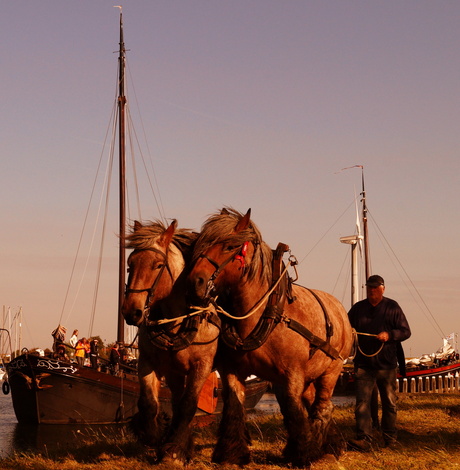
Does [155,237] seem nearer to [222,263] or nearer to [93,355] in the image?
[222,263]

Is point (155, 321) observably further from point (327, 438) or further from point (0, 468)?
point (0, 468)

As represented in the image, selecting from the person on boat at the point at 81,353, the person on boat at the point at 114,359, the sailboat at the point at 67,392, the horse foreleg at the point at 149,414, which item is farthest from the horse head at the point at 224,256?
the person on boat at the point at 81,353

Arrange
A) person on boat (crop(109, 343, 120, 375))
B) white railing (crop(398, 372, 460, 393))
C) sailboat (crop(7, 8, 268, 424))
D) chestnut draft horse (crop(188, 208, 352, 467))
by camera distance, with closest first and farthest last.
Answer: chestnut draft horse (crop(188, 208, 352, 467)), sailboat (crop(7, 8, 268, 424)), person on boat (crop(109, 343, 120, 375)), white railing (crop(398, 372, 460, 393))

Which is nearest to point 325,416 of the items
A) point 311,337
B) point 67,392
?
point 311,337

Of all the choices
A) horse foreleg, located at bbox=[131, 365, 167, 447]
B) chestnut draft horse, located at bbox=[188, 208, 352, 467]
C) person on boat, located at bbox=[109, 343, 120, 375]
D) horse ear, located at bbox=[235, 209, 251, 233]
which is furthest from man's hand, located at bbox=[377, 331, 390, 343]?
person on boat, located at bbox=[109, 343, 120, 375]

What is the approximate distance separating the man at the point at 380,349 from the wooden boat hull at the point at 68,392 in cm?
1688

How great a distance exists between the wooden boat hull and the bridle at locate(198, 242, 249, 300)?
1970cm

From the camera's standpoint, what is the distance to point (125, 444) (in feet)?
35.3

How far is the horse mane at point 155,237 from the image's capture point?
8412 millimetres

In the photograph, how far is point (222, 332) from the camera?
8.52 meters

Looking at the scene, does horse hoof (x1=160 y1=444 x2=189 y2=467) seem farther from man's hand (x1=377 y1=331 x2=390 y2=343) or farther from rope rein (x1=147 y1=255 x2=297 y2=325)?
man's hand (x1=377 y1=331 x2=390 y2=343)

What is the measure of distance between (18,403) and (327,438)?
2284cm

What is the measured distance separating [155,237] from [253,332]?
1.63 meters

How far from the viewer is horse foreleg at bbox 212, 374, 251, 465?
8523mm
